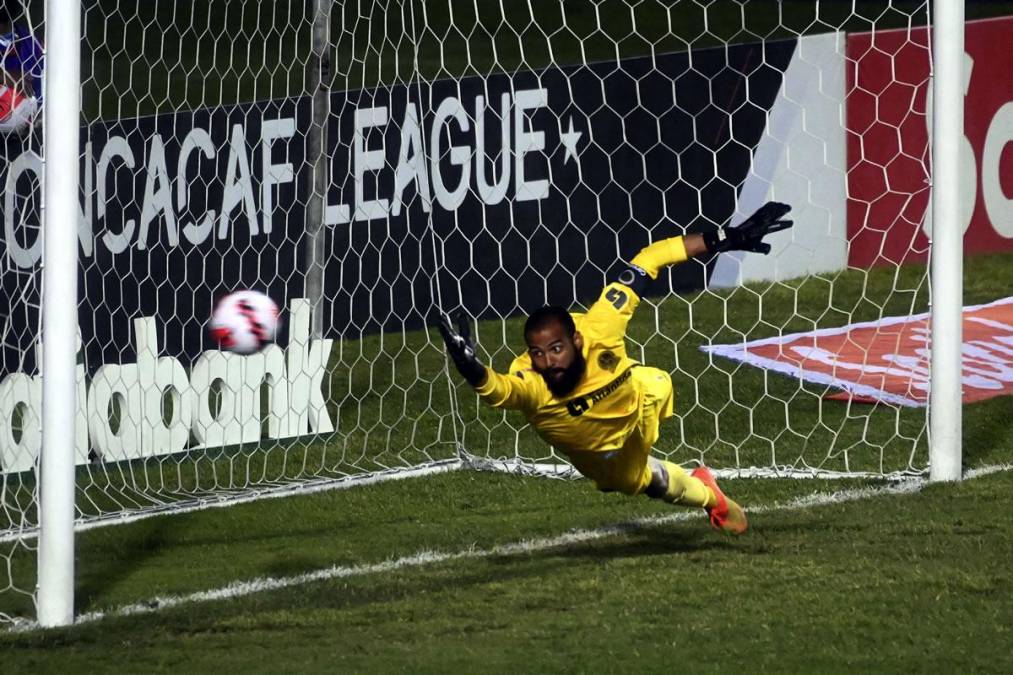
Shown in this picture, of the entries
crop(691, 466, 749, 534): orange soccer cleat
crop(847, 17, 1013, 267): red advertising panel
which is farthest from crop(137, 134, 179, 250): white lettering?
crop(691, 466, 749, 534): orange soccer cleat

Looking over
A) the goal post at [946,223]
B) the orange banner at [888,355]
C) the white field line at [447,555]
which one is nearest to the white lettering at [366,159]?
the orange banner at [888,355]

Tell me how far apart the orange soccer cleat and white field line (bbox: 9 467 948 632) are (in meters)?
0.45

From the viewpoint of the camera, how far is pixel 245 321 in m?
7.72

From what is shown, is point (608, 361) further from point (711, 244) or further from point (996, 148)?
point (996, 148)

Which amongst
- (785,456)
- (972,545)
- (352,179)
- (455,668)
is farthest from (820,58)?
(455,668)

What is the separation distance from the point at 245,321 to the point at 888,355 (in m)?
3.61

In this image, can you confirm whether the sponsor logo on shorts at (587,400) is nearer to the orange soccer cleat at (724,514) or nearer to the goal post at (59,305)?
the orange soccer cleat at (724,514)

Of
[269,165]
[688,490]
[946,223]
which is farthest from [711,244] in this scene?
[269,165]

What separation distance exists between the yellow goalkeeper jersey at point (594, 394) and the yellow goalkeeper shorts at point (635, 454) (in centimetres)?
5

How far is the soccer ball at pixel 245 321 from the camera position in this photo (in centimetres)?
770

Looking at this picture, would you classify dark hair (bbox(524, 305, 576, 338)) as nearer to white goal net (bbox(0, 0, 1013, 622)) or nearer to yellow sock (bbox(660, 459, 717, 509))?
yellow sock (bbox(660, 459, 717, 509))

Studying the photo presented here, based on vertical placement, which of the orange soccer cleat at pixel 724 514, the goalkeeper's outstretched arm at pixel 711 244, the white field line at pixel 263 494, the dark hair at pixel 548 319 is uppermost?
the goalkeeper's outstretched arm at pixel 711 244

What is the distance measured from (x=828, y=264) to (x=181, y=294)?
428cm

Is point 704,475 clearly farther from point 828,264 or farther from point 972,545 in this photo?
point 828,264
